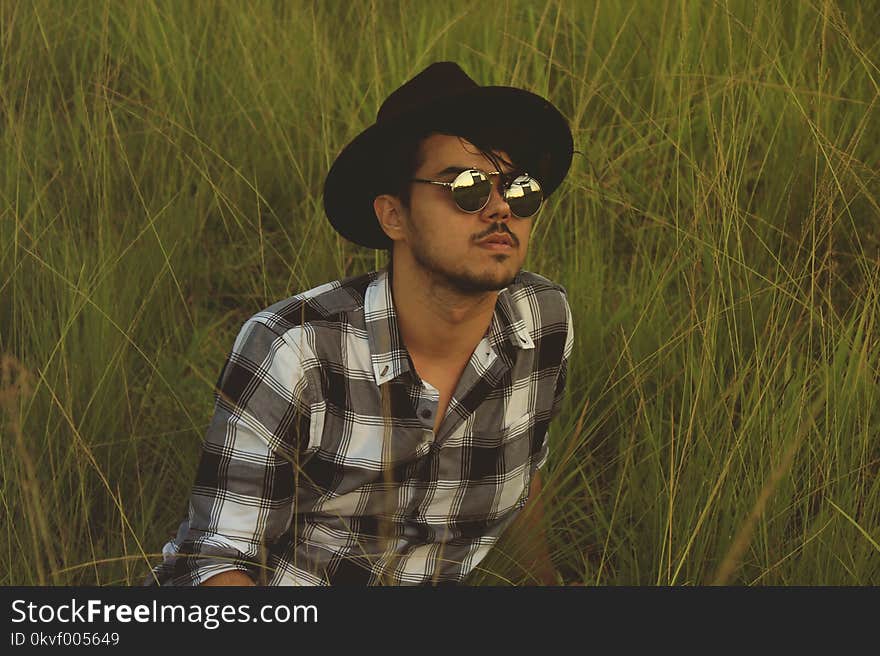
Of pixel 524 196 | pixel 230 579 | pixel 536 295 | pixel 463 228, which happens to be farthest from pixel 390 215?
pixel 230 579

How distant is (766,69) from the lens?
127 inches

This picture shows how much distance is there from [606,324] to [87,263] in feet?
5.15

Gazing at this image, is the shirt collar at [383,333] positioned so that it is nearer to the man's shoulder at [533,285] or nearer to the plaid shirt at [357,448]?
the plaid shirt at [357,448]

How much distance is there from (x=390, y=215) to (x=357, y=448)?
528mm

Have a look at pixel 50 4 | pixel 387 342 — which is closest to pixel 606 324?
pixel 387 342

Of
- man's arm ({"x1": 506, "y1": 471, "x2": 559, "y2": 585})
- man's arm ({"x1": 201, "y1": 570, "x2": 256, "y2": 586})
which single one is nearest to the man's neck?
man's arm ({"x1": 506, "y1": 471, "x2": 559, "y2": 585})

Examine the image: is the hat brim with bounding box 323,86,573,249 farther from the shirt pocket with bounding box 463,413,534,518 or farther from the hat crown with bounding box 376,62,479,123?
the shirt pocket with bounding box 463,413,534,518

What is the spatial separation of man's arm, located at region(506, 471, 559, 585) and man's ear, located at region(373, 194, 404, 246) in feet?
2.49

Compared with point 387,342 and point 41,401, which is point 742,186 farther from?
point 41,401

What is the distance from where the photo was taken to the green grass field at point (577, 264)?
2.29 metres

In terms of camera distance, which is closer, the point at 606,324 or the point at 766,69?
the point at 606,324

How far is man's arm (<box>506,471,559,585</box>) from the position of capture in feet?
8.21

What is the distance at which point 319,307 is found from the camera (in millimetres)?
2182

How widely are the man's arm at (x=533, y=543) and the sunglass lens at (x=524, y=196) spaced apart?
0.78 m
